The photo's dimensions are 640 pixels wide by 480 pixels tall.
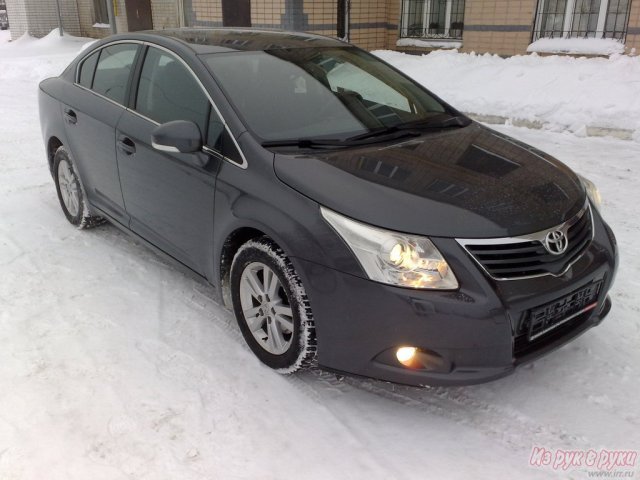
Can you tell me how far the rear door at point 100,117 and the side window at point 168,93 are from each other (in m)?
0.23

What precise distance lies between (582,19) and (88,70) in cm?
833

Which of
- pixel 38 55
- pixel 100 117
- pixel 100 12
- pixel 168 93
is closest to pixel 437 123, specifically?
pixel 168 93

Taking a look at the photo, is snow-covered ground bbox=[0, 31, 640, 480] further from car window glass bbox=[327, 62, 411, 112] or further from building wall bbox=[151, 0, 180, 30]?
building wall bbox=[151, 0, 180, 30]

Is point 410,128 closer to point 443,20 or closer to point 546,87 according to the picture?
point 546,87

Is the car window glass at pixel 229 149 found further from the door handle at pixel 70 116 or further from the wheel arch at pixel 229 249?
the door handle at pixel 70 116

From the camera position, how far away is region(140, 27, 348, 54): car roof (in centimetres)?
371

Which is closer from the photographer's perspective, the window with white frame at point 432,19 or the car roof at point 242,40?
the car roof at point 242,40

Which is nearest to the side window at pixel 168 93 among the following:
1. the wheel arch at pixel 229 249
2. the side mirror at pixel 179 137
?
the side mirror at pixel 179 137

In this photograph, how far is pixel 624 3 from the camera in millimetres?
9422

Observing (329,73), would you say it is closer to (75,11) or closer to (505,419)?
(505,419)

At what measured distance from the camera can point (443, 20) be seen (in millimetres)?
11625

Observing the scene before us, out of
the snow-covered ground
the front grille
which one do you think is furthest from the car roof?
the front grille

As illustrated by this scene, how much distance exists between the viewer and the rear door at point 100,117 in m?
4.07

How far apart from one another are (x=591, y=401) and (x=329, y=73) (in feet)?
7.61
